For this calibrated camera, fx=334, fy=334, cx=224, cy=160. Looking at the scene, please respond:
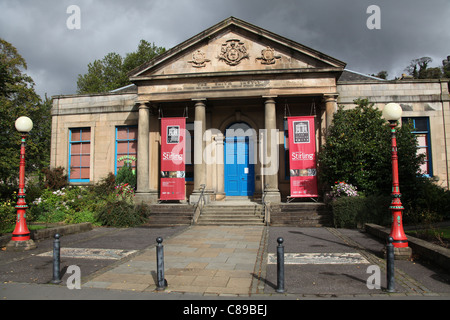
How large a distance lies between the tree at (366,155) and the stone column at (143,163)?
27.0ft

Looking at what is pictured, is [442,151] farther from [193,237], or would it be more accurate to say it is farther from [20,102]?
[20,102]

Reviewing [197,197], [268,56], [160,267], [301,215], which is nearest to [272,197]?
[301,215]

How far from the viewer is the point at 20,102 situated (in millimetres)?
30391

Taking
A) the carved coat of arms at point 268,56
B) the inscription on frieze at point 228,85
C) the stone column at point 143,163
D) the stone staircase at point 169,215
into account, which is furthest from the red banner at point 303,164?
the stone column at point 143,163

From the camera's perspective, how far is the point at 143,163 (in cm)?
1642

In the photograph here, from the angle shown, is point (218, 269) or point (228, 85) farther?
point (228, 85)

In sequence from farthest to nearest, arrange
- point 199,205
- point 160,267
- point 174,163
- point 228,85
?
1. point 228,85
2. point 174,163
3. point 199,205
4. point 160,267

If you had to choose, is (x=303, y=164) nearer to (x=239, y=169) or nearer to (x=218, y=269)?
(x=239, y=169)

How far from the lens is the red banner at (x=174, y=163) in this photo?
1578 centimetres

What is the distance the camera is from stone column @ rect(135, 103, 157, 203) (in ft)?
53.1

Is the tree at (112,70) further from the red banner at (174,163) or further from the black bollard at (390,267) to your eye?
the black bollard at (390,267)

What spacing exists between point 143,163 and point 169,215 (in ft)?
11.0

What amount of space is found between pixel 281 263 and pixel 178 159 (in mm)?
11116
